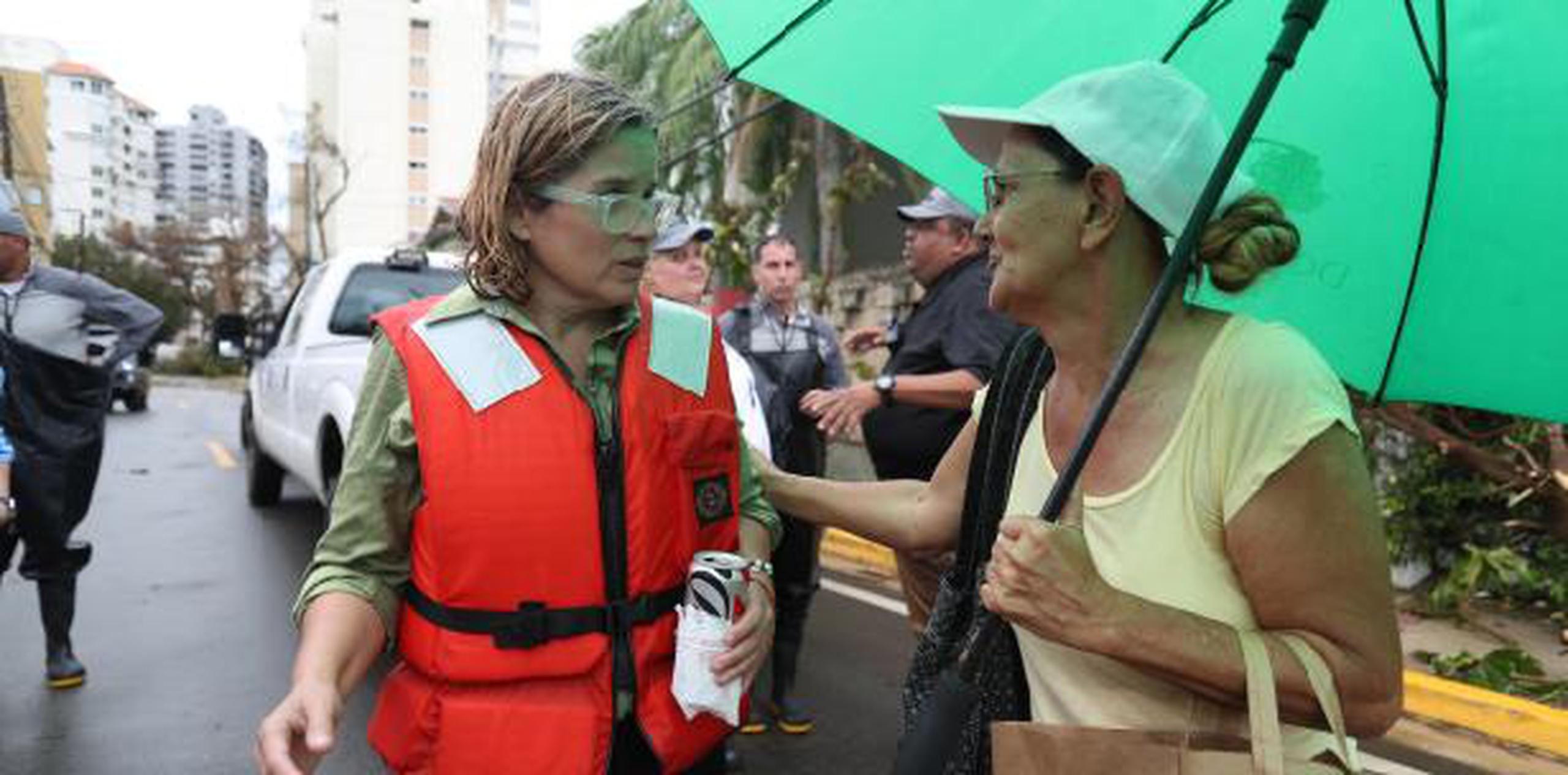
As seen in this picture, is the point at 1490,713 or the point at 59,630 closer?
the point at 1490,713

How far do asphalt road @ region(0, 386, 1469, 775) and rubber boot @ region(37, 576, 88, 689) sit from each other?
8 centimetres

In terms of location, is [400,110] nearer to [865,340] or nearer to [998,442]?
[865,340]

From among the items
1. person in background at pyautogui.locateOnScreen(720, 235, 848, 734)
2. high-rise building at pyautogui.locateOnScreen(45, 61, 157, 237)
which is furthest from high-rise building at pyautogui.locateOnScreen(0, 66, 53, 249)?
person in background at pyautogui.locateOnScreen(720, 235, 848, 734)

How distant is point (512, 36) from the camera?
102 m

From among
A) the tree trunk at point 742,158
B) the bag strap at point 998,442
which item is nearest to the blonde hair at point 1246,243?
the bag strap at point 998,442

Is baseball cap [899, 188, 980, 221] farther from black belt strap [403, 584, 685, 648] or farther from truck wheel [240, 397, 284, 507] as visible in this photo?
truck wheel [240, 397, 284, 507]

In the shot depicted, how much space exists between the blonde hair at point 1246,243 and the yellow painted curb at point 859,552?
610cm

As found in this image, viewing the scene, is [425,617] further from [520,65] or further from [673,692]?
[520,65]

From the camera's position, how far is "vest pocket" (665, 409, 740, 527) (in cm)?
174

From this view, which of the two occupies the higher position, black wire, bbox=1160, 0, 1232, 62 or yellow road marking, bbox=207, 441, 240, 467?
black wire, bbox=1160, 0, 1232, 62

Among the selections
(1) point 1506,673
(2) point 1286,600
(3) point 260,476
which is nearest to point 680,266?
(2) point 1286,600

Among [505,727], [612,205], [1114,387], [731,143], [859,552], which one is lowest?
[859,552]

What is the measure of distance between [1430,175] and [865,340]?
9.08 ft

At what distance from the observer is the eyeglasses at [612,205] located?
1.70 metres
